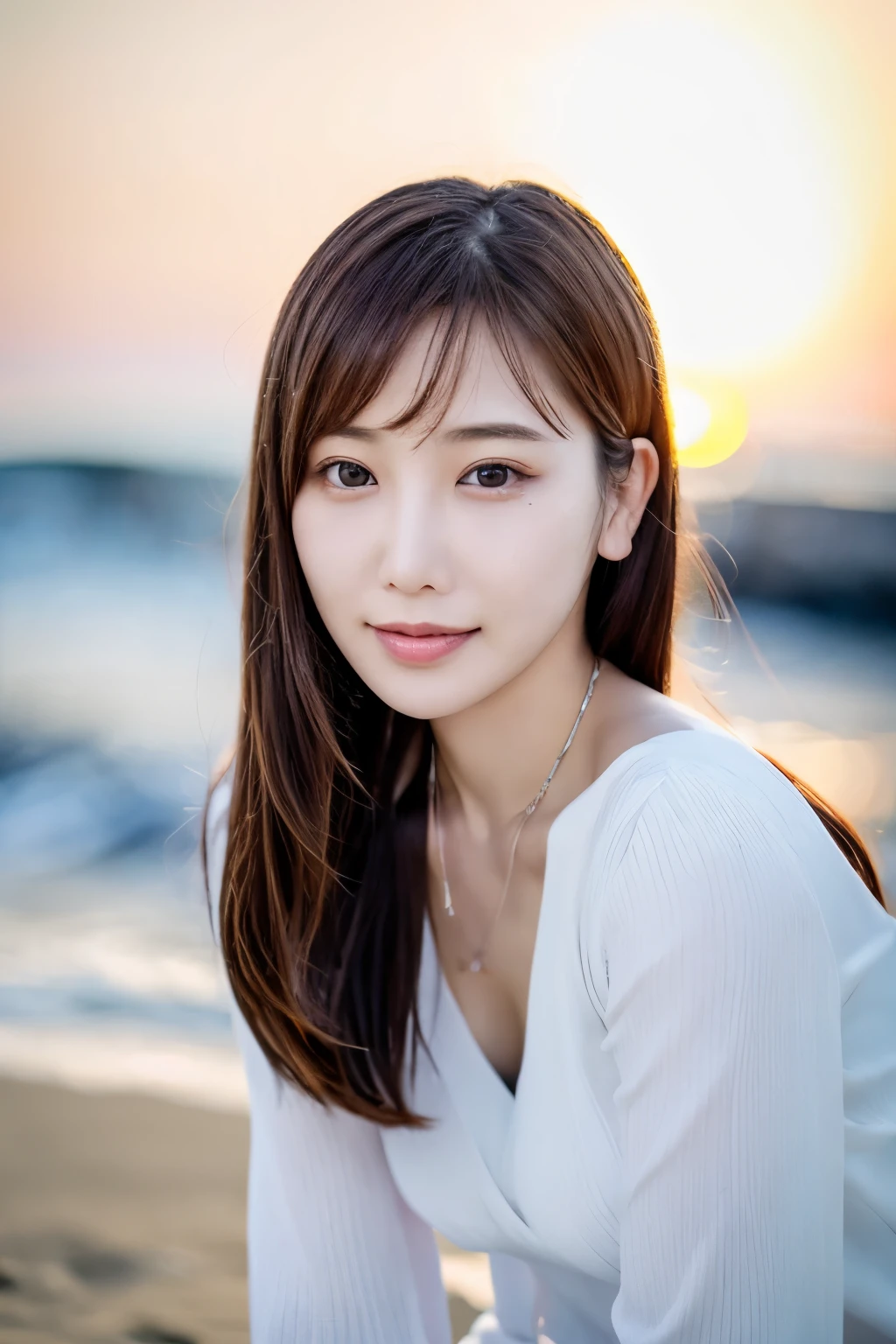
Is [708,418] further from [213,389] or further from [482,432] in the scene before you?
[482,432]

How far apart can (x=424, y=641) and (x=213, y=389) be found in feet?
20.5

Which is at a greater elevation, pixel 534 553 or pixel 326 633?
pixel 534 553

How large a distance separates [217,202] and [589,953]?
22.0ft

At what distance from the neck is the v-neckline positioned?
0.08m

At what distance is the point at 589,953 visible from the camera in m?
1.19

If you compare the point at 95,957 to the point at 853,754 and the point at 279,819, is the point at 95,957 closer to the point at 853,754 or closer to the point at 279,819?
the point at 279,819

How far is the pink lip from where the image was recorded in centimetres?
119

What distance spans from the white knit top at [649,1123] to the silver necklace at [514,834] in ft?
0.20

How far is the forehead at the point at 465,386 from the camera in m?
1.10

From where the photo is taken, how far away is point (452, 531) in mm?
1133

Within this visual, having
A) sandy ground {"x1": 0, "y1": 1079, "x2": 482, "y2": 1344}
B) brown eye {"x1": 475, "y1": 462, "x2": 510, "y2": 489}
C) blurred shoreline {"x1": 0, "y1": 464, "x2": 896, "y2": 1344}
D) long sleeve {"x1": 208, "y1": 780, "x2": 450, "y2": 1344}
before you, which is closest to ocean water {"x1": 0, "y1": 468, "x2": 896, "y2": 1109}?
blurred shoreline {"x1": 0, "y1": 464, "x2": 896, "y2": 1344}

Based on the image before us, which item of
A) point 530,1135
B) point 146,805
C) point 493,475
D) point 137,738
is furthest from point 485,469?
point 137,738

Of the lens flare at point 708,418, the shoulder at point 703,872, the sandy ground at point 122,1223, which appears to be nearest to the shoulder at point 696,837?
the shoulder at point 703,872

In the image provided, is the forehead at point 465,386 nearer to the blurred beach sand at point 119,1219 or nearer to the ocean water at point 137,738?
the ocean water at point 137,738
